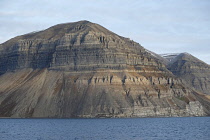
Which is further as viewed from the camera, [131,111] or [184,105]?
[184,105]

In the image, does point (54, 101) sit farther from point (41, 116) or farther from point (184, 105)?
point (184, 105)

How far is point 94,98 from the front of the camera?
185625 mm

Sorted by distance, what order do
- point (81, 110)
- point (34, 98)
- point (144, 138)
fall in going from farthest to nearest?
point (34, 98)
point (81, 110)
point (144, 138)

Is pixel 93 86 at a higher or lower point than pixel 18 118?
higher

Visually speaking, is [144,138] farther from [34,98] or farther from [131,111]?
[34,98]

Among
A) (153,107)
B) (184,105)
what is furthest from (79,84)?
(184,105)

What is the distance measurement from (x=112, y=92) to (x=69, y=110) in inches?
786

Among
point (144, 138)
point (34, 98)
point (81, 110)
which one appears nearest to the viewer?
point (144, 138)

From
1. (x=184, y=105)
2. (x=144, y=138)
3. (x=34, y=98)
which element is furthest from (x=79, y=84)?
(x=144, y=138)

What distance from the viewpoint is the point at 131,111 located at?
602ft

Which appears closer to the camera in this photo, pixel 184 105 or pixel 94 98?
pixel 94 98

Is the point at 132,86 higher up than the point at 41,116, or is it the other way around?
the point at 132,86

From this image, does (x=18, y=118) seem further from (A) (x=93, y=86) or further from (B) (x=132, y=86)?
(B) (x=132, y=86)

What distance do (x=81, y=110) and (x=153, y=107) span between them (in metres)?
31.2
